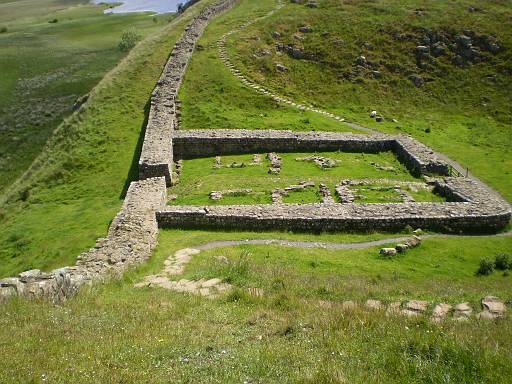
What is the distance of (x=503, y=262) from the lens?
866 inches

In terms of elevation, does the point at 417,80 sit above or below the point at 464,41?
below

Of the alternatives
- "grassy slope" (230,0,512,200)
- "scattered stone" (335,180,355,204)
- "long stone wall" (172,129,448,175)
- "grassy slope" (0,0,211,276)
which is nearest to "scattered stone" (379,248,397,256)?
"scattered stone" (335,180,355,204)

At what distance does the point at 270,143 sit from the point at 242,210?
12874 millimetres

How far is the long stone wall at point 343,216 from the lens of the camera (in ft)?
84.1

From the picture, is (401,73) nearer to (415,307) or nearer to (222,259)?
(222,259)

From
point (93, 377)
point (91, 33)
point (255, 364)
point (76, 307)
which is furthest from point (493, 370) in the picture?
point (91, 33)

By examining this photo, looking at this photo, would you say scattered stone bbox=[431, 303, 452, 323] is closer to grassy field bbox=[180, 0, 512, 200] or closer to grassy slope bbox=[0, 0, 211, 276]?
grassy slope bbox=[0, 0, 211, 276]

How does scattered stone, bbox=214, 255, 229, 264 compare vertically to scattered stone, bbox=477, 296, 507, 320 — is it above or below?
below

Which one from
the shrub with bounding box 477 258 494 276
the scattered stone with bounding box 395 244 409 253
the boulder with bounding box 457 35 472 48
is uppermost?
the boulder with bounding box 457 35 472 48

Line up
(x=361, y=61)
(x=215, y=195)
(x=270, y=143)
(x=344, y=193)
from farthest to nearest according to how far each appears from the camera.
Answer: (x=361, y=61), (x=270, y=143), (x=344, y=193), (x=215, y=195)

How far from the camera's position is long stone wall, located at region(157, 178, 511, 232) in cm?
2564

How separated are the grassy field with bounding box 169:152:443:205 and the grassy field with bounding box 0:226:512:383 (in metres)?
11.2

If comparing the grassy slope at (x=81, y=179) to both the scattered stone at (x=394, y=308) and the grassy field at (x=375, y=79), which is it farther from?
the scattered stone at (x=394, y=308)

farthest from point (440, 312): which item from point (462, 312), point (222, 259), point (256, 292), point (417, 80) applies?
point (417, 80)
